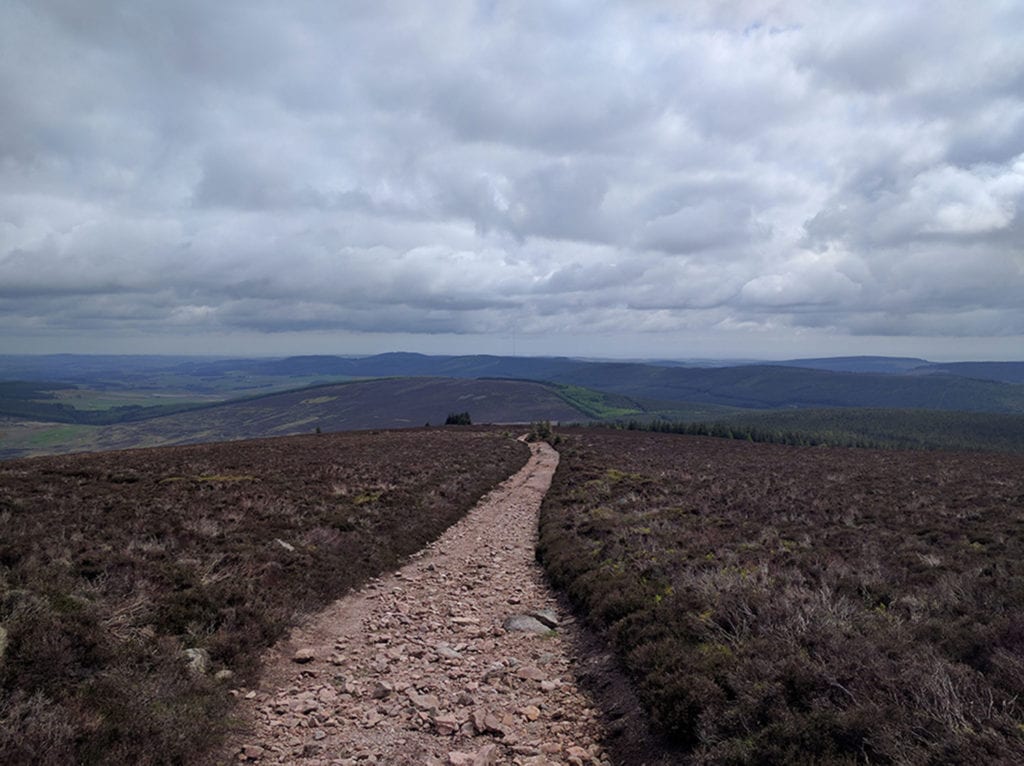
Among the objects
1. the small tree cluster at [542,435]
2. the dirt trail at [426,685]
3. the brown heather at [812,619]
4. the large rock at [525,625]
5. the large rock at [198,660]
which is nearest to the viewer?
the brown heather at [812,619]

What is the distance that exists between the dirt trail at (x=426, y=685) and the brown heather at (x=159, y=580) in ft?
2.15

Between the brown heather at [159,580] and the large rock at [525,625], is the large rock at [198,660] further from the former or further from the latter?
the large rock at [525,625]

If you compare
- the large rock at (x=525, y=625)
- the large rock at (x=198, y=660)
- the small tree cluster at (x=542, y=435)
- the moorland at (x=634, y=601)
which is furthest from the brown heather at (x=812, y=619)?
the small tree cluster at (x=542, y=435)

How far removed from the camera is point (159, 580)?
921cm

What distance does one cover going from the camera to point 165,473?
2292 cm

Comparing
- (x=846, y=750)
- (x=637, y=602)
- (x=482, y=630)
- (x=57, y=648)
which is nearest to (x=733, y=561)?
(x=637, y=602)

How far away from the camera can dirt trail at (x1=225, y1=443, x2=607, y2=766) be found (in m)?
6.16

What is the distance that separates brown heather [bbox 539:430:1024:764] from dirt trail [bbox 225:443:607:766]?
1127mm

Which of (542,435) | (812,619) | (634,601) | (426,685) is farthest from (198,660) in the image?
(542,435)

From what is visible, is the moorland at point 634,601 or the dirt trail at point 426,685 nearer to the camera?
the moorland at point 634,601

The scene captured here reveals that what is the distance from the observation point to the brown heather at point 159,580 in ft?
18.1

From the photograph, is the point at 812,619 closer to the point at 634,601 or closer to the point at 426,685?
the point at 634,601

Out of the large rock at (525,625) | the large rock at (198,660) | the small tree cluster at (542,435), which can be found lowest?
the small tree cluster at (542,435)

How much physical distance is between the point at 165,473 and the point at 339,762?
21.9 meters
